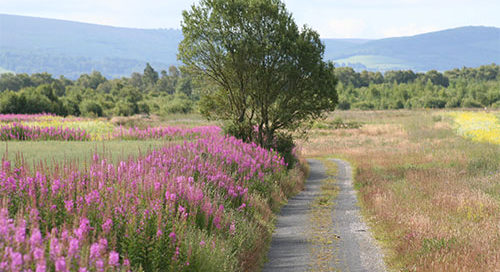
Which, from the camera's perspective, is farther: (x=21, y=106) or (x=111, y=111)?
(x=111, y=111)

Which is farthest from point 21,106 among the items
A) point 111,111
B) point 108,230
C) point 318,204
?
point 108,230

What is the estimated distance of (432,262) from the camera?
7.70m

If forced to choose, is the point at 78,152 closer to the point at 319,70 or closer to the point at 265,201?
the point at 265,201

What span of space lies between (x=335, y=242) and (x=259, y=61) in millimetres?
13016

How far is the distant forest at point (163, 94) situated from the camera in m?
48.2

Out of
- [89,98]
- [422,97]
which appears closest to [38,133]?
[89,98]

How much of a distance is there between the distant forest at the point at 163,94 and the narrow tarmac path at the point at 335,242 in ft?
35.3

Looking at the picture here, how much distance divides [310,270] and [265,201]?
511cm

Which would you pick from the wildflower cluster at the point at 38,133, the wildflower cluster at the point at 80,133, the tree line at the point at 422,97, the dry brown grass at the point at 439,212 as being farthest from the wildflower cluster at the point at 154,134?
the tree line at the point at 422,97

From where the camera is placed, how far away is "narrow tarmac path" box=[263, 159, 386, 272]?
28.9 ft

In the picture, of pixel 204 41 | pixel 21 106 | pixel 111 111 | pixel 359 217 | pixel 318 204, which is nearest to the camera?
pixel 359 217

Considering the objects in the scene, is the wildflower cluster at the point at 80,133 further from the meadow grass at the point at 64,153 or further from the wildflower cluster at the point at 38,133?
the meadow grass at the point at 64,153

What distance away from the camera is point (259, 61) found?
2191 cm

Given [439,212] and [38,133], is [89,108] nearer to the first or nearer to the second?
[38,133]
